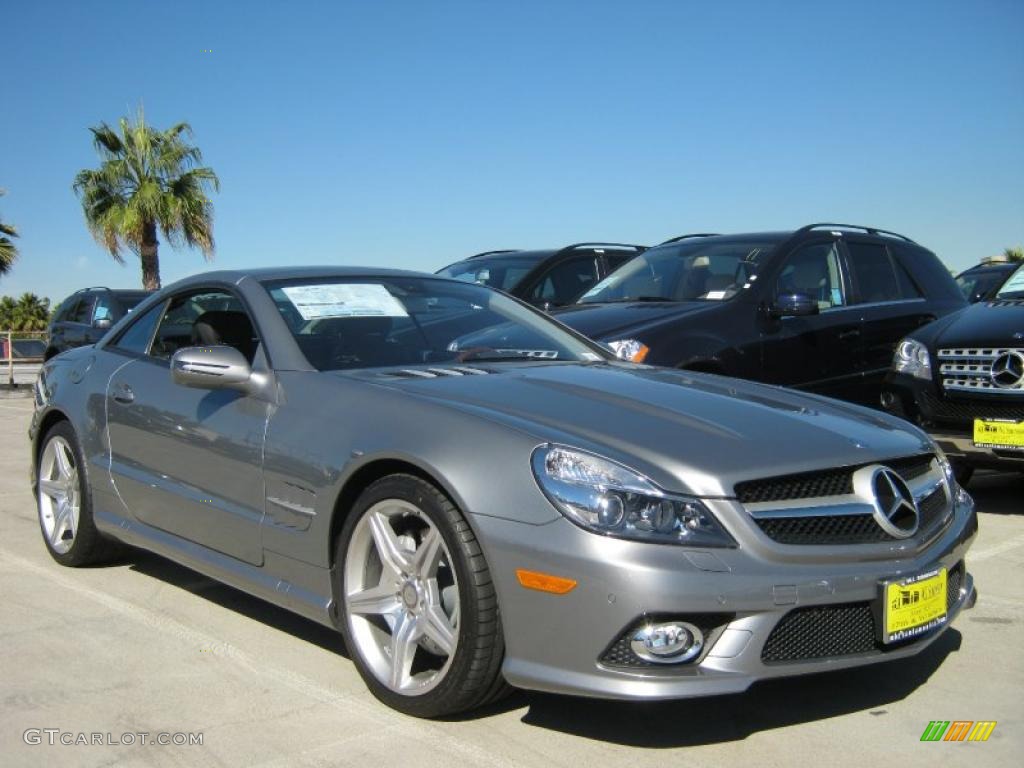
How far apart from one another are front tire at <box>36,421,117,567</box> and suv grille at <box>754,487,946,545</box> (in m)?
3.32

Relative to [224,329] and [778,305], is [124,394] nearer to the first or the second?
[224,329]

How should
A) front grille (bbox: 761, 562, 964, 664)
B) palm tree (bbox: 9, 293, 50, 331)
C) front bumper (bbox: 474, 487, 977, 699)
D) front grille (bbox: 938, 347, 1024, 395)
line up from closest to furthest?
1. front bumper (bbox: 474, 487, 977, 699)
2. front grille (bbox: 761, 562, 964, 664)
3. front grille (bbox: 938, 347, 1024, 395)
4. palm tree (bbox: 9, 293, 50, 331)

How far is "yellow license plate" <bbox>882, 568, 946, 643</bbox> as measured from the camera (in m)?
3.15

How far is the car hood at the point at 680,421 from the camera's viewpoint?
3137mm

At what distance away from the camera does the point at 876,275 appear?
27.5ft

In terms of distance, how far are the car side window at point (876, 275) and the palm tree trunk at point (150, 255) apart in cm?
2167

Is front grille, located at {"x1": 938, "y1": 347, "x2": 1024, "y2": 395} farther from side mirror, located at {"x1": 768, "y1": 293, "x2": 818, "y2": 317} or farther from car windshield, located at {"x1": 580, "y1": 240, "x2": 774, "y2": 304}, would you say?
car windshield, located at {"x1": 580, "y1": 240, "x2": 774, "y2": 304}

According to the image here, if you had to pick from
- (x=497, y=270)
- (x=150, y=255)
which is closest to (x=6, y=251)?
(x=150, y=255)

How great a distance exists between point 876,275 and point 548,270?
3.19 meters

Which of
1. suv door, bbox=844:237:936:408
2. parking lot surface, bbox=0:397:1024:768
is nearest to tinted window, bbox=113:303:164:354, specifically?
parking lot surface, bbox=0:397:1024:768

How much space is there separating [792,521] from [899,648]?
509mm

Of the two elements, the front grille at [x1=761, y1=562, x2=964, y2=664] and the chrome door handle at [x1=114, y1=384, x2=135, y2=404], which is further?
the chrome door handle at [x1=114, y1=384, x2=135, y2=404]

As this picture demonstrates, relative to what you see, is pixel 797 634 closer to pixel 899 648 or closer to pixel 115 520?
pixel 899 648

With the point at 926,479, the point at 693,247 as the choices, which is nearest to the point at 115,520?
the point at 926,479
